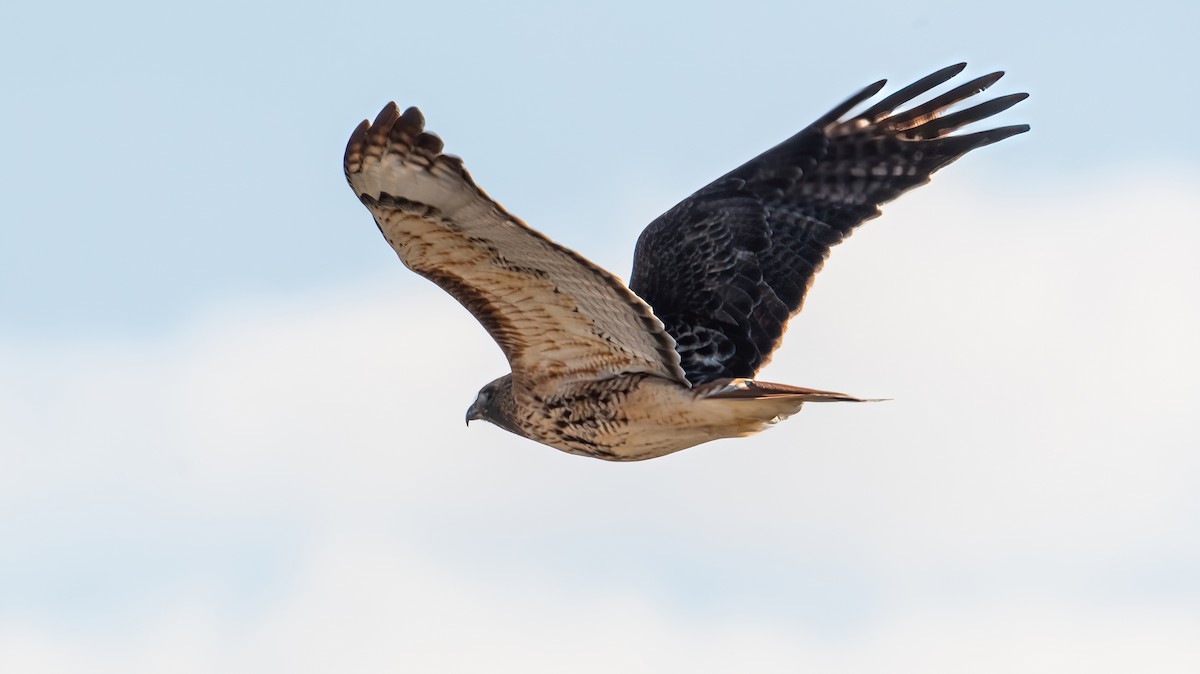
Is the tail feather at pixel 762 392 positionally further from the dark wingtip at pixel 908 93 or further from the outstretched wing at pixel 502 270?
the dark wingtip at pixel 908 93

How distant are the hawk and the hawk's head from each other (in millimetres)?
13

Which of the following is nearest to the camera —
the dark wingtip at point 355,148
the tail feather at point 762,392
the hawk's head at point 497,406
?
the dark wingtip at point 355,148

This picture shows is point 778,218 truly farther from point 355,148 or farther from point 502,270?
point 355,148

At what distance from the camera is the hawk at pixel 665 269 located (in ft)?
23.8

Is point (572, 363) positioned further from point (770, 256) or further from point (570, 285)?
point (770, 256)

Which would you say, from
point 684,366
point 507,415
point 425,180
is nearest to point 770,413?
point 684,366

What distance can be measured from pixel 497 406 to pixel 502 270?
1.83 meters

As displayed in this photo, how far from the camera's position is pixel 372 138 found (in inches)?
273

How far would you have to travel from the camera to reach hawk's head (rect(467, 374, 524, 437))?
30.3 ft

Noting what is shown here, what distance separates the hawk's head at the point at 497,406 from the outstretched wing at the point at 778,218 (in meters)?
1.06

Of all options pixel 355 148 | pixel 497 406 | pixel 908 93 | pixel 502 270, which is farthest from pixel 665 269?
pixel 355 148

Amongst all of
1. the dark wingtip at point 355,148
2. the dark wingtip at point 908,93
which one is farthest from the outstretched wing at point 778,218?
the dark wingtip at point 355,148

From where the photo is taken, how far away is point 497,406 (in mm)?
9414

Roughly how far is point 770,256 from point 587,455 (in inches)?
74.4
